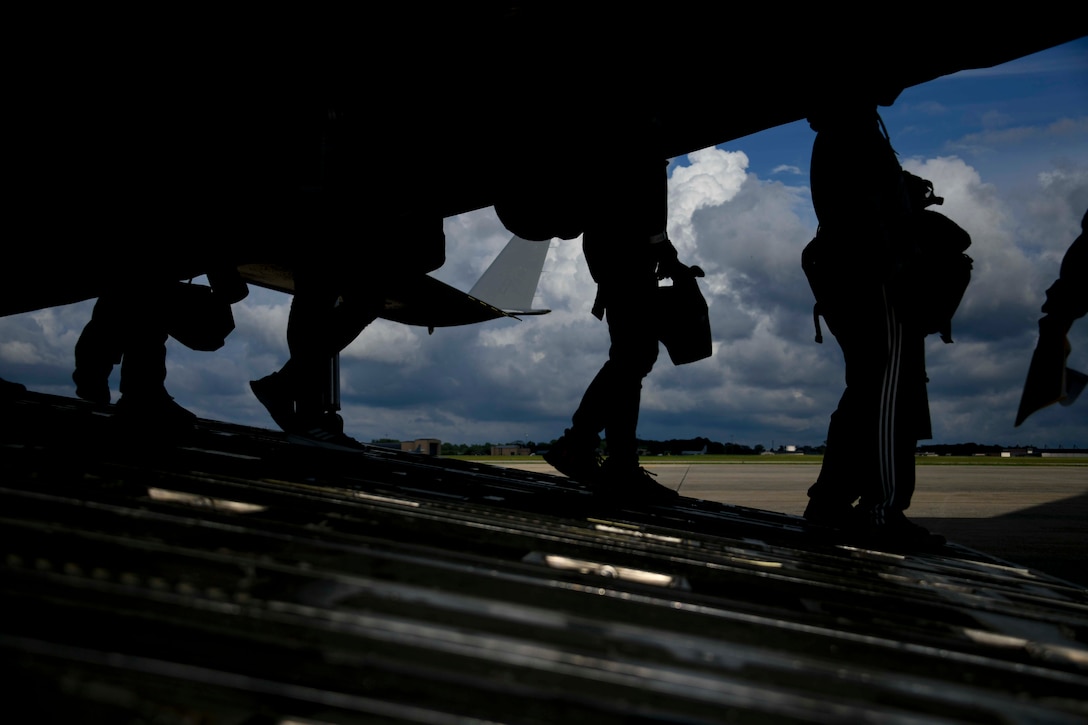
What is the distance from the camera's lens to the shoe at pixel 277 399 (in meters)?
3.43

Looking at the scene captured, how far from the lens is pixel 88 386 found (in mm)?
5824

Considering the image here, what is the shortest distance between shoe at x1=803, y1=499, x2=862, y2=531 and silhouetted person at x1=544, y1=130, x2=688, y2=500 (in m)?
0.72

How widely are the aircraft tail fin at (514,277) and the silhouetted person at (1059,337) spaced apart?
20.9 metres

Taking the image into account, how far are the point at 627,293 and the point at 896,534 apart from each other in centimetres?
149

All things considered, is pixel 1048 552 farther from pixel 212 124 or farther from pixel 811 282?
pixel 212 124

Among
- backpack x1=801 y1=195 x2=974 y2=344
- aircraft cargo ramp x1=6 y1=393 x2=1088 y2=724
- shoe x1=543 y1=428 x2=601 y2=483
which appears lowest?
aircraft cargo ramp x1=6 y1=393 x2=1088 y2=724

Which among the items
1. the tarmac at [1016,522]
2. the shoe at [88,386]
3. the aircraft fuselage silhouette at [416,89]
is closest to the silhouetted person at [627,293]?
the aircraft fuselage silhouette at [416,89]

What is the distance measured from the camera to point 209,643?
80cm

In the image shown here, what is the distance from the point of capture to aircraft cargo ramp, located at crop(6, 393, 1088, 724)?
0.73 m

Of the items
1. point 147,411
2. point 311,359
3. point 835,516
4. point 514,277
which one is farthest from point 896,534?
point 514,277

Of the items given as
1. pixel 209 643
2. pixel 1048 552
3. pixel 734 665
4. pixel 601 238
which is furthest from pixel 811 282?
pixel 209 643

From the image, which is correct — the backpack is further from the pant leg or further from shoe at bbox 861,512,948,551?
shoe at bbox 861,512,948,551

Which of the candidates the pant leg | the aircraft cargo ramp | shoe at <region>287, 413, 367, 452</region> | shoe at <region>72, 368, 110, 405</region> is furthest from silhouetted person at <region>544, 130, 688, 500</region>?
shoe at <region>72, 368, 110, 405</region>

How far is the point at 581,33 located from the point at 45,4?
285 centimetres
